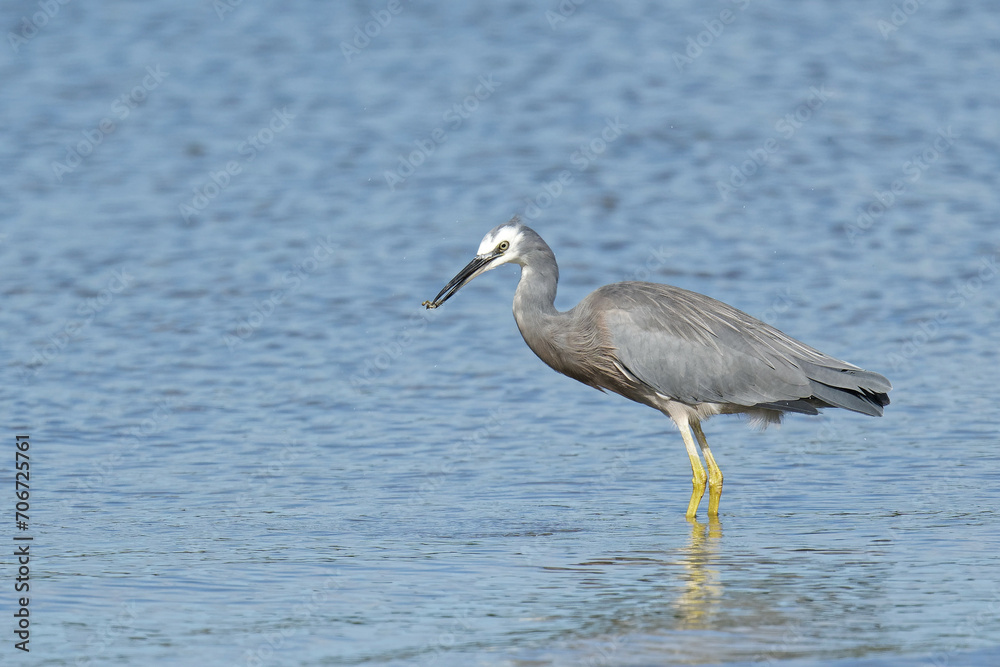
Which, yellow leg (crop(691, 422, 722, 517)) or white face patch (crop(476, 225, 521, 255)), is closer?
yellow leg (crop(691, 422, 722, 517))

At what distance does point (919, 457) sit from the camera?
35.9 feet

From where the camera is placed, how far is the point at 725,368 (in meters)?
10.6

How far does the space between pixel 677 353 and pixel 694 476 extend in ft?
2.85

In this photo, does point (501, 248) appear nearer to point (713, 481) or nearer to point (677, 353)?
point (677, 353)

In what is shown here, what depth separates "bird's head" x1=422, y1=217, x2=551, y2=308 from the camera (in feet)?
34.9

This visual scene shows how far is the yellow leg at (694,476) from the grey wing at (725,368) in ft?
0.80

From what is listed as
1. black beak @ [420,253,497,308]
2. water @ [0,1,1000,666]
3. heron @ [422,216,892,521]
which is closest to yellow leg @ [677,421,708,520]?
heron @ [422,216,892,521]

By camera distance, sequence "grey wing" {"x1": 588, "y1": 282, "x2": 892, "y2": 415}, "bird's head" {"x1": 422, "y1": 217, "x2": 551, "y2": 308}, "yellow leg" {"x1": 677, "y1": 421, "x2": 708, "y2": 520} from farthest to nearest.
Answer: "bird's head" {"x1": 422, "y1": 217, "x2": 551, "y2": 308}, "grey wing" {"x1": 588, "y1": 282, "x2": 892, "y2": 415}, "yellow leg" {"x1": 677, "y1": 421, "x2": 708, "y2": 520}

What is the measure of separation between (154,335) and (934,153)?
1094cm

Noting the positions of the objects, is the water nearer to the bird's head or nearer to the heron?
the heron

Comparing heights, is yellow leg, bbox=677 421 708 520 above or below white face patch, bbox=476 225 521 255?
below

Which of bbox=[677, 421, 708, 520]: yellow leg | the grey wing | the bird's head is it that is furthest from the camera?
the bird's head

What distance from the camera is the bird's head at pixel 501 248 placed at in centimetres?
1064

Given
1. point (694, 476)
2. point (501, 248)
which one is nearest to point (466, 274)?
point (501, 248)
